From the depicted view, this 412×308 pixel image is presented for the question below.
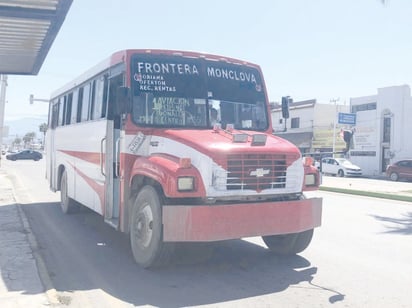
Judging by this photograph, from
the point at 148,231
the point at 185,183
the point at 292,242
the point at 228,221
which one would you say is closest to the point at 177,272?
the point at 148,231

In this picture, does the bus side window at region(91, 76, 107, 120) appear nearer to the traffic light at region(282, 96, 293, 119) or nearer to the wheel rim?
the wheel rim

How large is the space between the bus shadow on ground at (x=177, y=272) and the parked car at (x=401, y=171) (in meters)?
30.0

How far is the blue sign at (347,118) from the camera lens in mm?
44744

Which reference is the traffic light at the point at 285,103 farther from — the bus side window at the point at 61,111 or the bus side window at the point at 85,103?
the bus side window at the point at 61,111

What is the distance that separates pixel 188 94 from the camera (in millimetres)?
6918

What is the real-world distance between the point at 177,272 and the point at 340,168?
3402cm

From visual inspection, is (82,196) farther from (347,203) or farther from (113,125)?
(347,203)

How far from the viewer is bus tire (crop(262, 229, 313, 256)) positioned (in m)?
6.93

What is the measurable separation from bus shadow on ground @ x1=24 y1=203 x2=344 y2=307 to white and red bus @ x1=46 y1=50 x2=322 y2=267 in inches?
13.5

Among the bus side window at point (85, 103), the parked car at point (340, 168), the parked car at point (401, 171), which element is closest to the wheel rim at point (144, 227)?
the bus side window at point (85, 103)

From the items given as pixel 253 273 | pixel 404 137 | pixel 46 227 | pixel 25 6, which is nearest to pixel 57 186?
pixel 46 227

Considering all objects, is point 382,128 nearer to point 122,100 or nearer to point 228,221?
point 122,100

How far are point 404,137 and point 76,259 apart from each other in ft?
127

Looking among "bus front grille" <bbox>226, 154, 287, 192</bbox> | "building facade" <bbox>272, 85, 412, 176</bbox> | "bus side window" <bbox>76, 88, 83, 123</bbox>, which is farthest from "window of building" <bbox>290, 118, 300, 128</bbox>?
"bus front grille" <bbox>226, 154, 287, 192</bbox>
